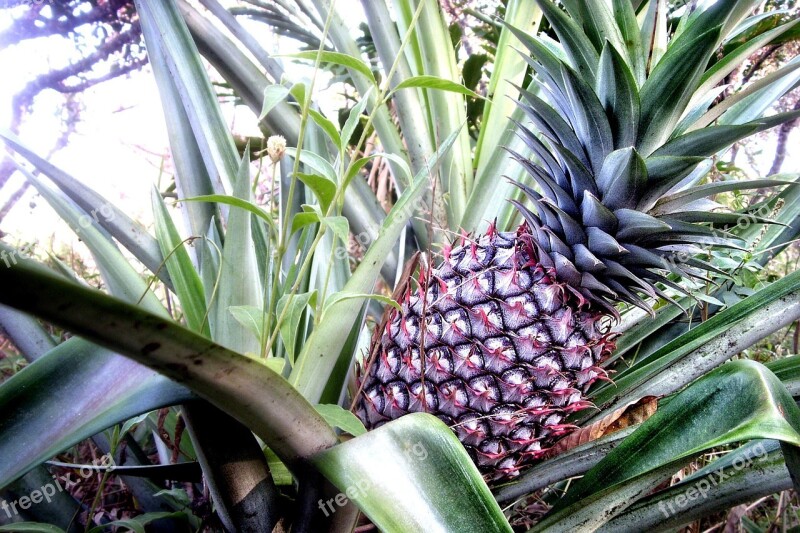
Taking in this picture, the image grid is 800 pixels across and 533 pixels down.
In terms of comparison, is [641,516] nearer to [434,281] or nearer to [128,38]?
[434,281]

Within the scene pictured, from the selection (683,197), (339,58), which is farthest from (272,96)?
(683,197)

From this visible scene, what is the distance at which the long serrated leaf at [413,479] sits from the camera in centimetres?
31

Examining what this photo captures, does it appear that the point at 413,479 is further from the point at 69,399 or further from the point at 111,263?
the point at 111,263

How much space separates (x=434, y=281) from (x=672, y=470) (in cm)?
35

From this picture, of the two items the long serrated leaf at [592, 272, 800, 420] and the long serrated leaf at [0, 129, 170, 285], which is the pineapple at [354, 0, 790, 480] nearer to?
the long serrated leaf at [592, 272, 800, 420]

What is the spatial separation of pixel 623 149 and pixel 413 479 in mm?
413

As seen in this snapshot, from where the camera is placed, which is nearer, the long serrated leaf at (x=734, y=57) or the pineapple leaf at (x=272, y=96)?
the pineapple leaf at (x=272, y=96)

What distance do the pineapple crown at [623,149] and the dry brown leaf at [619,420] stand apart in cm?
13

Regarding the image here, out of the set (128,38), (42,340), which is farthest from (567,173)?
(128,38)

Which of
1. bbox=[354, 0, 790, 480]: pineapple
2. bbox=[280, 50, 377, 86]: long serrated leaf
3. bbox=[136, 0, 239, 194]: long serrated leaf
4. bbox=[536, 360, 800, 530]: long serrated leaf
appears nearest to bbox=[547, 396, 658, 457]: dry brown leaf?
bbox=[354, 0, 790, 480]: pineapple

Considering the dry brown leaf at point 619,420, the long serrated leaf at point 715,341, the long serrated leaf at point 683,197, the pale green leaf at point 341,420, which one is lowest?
the dry brown leaf at point 619,420

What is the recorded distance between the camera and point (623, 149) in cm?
54

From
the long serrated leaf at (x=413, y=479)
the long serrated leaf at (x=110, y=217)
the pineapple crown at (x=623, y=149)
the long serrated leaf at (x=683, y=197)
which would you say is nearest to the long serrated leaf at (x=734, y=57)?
the pineapple crown at (x=623, y=149)

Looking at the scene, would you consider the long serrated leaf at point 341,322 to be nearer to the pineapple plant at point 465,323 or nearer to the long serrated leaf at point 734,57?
the pineapple plant at point 465,323
